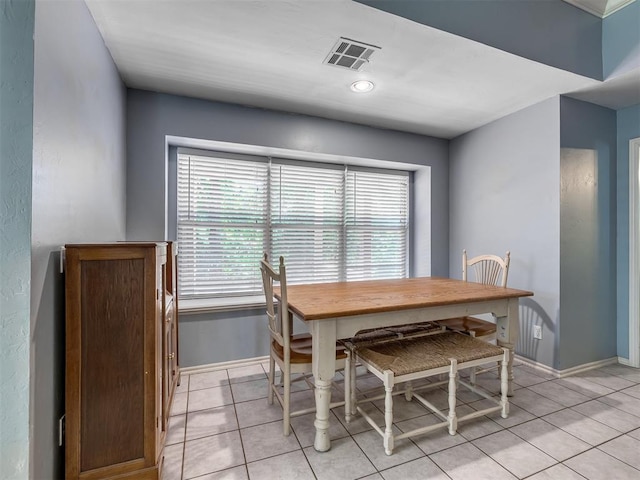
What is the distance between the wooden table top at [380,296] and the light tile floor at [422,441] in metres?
0.75

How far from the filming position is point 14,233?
105 centimetres

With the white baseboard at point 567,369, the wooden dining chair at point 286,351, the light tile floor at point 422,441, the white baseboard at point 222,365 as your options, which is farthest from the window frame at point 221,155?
the white baseboard at point 567,369

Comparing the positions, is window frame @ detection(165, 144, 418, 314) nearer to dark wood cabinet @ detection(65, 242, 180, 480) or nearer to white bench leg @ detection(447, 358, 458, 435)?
dark wood cabinet @ detection(65, 242, 180, 480)

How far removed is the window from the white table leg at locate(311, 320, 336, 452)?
1.59 meters

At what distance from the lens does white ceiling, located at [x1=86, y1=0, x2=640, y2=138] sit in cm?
169

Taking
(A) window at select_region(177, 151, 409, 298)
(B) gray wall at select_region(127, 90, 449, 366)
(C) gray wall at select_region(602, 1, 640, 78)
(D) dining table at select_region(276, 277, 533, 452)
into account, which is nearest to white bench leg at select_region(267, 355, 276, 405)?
(D) dining table at select_region(276, 277, 533, 452)

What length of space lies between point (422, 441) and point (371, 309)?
2.67 ft

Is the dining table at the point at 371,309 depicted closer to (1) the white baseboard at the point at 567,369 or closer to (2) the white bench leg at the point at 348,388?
(2) the white bench leg at the point at 348,388

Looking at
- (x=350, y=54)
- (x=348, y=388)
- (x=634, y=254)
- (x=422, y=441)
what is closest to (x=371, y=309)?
(x=348, y=388)

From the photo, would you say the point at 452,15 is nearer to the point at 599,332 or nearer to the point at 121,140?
the point at 121,140

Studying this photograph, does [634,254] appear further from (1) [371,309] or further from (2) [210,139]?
(2) [210,139]

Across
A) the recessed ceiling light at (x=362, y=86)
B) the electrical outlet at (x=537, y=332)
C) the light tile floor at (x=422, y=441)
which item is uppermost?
the recessed ceiling light at (x=362, y=86)

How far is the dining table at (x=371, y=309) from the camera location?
1656mm

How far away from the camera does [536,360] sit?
9.02 ft
